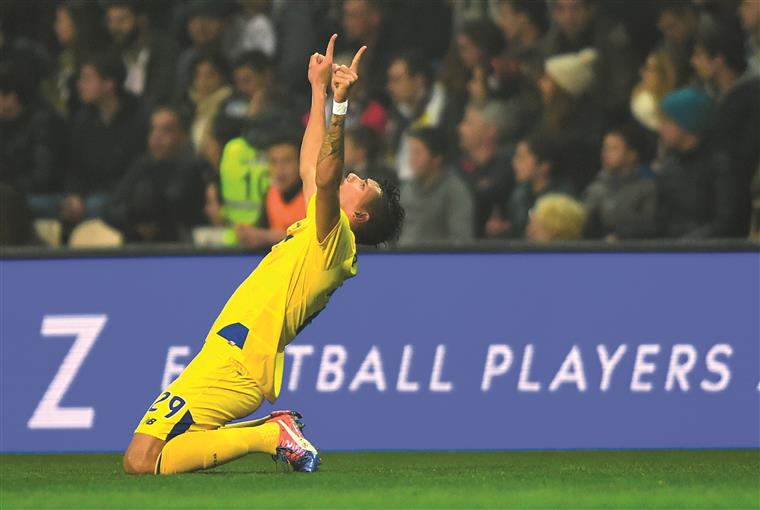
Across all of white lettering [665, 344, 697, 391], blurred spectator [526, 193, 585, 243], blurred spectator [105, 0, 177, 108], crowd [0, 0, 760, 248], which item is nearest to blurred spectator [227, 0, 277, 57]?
crowd [0, 0, 760, 248]

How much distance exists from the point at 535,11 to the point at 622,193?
1.82m

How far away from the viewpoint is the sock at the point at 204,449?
7859 millimetres

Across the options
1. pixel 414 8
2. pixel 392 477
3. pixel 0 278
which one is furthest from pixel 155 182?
pixel 392 477

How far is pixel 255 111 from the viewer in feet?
39.9

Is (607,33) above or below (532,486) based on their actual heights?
above

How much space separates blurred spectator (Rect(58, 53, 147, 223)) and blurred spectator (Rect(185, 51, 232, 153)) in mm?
427

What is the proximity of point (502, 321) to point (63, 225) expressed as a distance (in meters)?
3.68

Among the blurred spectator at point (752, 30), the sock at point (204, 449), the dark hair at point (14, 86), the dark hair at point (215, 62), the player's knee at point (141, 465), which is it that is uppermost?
the blurred spectator at point (752, 30)

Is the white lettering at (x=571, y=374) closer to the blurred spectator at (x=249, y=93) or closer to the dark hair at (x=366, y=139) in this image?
the dark hair at (x=366, y=139)

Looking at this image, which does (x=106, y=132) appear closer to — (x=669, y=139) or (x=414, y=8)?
(x=414, y=8)

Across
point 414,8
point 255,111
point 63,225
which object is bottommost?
point 63,225

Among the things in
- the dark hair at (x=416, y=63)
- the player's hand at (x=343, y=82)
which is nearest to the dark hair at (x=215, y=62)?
the dark hair at (x=416, y=63)

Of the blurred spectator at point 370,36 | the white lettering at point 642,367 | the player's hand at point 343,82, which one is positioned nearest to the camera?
the player's hand at point 343,82

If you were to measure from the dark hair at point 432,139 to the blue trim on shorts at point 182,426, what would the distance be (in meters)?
3.92
